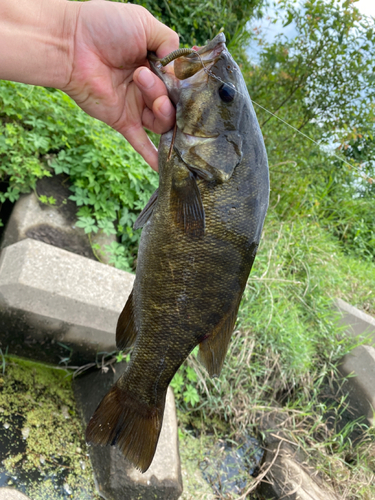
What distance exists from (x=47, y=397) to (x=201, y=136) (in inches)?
79.4

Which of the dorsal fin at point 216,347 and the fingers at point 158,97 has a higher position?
the fingers at point 158,97

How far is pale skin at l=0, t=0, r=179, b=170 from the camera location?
168cm

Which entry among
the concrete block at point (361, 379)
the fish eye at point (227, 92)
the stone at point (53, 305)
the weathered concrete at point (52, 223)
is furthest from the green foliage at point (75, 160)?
the concrete block at point (361, 379)

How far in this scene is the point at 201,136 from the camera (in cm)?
148

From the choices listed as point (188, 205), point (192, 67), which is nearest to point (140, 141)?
point (192, 67)

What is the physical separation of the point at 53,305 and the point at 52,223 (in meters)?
0.87

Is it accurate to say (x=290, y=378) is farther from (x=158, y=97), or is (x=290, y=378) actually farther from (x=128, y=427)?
(x=158, y=97)

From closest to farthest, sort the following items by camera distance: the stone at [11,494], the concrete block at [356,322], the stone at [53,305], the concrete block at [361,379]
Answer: the stone at [11,494] < the stone at [53,305] < the concrete block at [361,379] < the concrete block at [356,322]

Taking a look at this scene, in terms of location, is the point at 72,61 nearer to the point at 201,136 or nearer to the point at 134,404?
the point at 201,136

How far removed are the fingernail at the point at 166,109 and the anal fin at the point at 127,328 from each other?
0.78 meters

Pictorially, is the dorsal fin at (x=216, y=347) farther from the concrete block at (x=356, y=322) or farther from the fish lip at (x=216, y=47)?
the concrete block at (x=356, y=322)

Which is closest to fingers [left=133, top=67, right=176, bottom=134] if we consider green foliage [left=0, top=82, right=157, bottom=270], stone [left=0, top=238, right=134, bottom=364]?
stone [left=0, top=238, right=134, bottom=364]

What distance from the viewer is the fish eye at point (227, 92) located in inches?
58.1

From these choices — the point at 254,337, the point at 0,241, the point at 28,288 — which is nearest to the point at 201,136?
the point at 28,288
